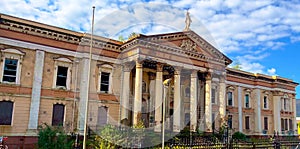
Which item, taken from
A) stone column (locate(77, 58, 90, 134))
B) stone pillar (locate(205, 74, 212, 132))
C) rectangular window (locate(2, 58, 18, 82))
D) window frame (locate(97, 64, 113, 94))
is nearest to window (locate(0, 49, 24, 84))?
rectangular window (locate(2, 58, 18, 82))

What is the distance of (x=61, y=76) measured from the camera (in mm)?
20047

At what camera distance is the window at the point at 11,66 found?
17.8 metres

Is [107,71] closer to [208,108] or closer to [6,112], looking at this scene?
[6,112]

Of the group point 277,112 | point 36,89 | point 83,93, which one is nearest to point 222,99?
point 83,93

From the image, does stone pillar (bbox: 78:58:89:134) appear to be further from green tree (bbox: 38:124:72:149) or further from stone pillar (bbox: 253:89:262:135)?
stone pillar (bbox: 253:89:262:135)

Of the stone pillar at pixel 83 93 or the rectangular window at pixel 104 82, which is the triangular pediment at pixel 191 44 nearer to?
the rectangular window at pixel 104 82

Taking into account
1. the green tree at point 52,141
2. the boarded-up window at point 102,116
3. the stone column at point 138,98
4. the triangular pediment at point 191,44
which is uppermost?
the triangular pediment at point 191,44

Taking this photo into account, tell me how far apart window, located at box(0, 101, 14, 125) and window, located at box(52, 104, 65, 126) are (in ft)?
9.16

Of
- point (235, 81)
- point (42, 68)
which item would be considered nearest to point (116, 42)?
point (42, 68)

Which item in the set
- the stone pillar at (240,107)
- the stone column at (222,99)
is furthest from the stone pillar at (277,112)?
the stone column at (222,99)

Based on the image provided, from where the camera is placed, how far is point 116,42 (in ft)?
73.3

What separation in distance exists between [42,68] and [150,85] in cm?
930

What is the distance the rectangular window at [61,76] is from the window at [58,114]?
5.23 ft

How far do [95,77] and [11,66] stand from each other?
19.5ft
